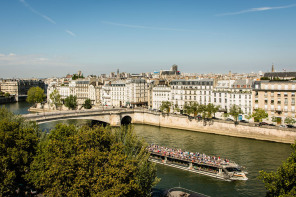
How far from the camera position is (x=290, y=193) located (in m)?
18.9

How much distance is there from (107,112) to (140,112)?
9.14m

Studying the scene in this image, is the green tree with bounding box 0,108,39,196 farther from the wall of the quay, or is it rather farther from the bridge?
the wall of the quay

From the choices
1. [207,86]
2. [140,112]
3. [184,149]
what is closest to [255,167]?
[184,149]

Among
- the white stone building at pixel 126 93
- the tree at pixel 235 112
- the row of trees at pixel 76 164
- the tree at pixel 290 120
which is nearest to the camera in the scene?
the row of trees at pixel 76 164

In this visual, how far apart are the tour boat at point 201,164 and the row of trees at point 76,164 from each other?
36.7ft

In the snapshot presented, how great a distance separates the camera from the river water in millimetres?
30766

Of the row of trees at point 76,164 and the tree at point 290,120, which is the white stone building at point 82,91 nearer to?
the tree at point 290,120

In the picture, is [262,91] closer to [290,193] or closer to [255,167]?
[255,167]

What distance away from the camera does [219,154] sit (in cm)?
4209

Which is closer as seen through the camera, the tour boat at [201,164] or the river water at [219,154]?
the river water at [219,154]

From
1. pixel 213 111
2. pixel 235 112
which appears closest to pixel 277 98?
pixel 235 112

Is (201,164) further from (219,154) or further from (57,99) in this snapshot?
(57,99)

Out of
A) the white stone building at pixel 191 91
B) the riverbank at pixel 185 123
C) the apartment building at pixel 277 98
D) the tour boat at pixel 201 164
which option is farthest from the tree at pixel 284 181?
the white stone building at pixel 191 91

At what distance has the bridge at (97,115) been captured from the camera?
53.4 m
